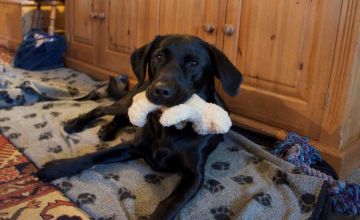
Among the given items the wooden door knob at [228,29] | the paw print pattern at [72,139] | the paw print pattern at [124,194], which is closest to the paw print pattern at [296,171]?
the paw print pattern at [124,194]

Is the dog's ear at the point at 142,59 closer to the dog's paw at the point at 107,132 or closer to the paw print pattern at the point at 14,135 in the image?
→ the dog's paw at the point at 107,132

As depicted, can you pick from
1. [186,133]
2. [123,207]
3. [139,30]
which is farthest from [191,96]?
[139,30]

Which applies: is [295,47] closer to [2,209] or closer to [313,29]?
[313,29]

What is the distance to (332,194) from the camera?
1.24 metres

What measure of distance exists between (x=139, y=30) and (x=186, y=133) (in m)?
1.04

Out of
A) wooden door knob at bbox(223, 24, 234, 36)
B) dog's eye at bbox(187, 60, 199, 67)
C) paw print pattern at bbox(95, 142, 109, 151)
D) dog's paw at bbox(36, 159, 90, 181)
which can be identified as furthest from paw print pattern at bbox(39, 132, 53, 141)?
wooden door knob at bbox(223, 24, 234, 36)

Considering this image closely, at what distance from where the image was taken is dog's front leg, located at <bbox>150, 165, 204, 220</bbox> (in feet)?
3.37

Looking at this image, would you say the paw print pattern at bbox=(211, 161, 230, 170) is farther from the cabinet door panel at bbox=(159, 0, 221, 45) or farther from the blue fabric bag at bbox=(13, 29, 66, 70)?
the blue fabric bag at bbox=(13, 29, 66, 70)

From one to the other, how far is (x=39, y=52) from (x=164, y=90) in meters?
1.99

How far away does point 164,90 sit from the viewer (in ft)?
3.71

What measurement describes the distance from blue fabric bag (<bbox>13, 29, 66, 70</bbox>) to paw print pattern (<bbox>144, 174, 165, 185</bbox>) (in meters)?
1.83

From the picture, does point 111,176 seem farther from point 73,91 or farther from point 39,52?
point 39,52

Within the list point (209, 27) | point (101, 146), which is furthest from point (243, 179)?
point (209, 27)

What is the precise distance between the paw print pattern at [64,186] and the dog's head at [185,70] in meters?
0.39
